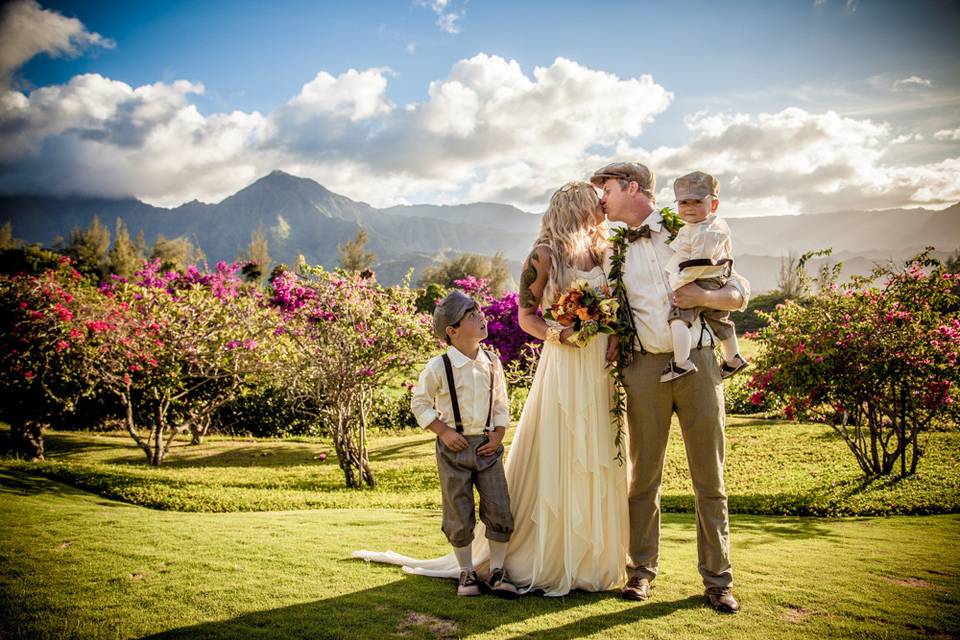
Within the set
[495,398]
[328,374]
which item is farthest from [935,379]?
[328,374]

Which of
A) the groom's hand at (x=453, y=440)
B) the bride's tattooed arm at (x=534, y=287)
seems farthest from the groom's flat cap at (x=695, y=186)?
the groom's hand at (x=453, y=440)

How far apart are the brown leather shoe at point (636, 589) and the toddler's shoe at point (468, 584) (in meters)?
0.96

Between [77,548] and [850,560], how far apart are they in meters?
6.29

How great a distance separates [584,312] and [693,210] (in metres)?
0.95

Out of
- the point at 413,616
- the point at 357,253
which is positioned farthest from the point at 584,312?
the point at 357,253

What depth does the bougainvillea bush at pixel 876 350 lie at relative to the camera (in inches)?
295

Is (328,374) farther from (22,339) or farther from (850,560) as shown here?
(850,560)

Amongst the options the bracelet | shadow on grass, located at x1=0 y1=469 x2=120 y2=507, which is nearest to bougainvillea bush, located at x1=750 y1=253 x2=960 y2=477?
the bracelet

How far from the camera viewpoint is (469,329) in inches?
151

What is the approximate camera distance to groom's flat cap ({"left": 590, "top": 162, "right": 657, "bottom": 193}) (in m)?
3.86

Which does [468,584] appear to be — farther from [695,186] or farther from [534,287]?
[695,186]

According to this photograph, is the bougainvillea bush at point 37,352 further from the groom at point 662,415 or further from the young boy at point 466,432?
the groom at point 662,415

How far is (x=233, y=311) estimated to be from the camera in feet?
39.8

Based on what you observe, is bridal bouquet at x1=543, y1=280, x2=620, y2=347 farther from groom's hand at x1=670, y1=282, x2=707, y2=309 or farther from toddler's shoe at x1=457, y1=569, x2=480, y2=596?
toddler's shoe at x1=457, y1=569, x2=480, y2=596
